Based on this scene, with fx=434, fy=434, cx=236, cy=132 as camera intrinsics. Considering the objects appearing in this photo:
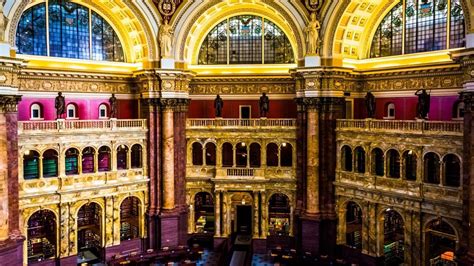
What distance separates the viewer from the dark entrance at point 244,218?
36312 mm

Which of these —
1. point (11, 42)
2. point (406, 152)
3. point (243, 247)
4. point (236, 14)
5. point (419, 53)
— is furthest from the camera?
point (236, 14)

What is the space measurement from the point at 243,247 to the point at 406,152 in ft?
45.2

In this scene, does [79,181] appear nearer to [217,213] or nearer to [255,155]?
[217,213]

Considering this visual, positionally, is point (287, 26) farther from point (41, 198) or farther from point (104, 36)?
point (41, 198)

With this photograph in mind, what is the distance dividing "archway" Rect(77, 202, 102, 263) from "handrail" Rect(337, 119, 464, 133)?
19.2 metres

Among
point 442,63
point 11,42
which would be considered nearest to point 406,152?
point 442,63

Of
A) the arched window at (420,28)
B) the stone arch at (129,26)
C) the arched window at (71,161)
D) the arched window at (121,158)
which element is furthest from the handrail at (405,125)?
the arched window at (71,161)

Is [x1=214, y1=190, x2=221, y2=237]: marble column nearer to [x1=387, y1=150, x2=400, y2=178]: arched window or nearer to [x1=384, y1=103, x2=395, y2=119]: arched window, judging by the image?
[x1=387, y1=150, x2=400, y2=178]: arched window

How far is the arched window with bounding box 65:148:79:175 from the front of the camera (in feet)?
105

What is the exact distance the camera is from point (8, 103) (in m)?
25.2

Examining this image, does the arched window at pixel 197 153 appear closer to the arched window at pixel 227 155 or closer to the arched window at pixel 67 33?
the arched window at pixel 227 155

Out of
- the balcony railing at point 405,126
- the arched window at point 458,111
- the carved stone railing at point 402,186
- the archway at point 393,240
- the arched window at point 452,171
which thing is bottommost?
the archway at point 393,240

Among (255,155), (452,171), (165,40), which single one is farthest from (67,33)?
(452,171)

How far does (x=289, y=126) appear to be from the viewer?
1297 inches
